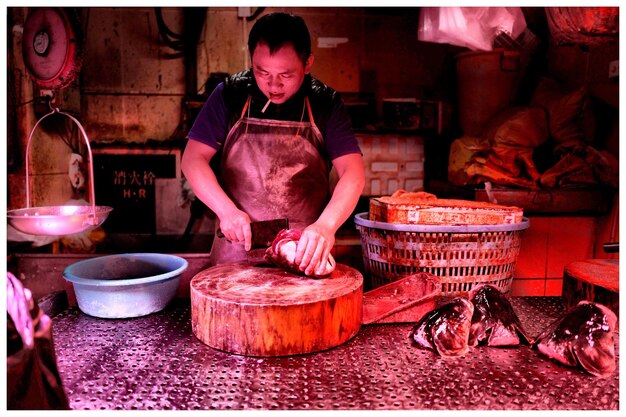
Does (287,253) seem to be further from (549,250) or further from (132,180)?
(132,180)

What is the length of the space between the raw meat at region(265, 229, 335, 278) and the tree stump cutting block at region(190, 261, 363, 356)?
0.43 ft

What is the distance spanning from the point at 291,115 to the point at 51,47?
4.18 feet

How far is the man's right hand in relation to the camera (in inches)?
90.7

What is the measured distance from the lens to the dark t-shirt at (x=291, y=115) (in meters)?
2.80

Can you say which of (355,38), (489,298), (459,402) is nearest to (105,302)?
(459,402)

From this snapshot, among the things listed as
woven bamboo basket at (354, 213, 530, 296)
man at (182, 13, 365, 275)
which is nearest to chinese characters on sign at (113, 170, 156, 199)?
man at (182, 13, 365, 275)

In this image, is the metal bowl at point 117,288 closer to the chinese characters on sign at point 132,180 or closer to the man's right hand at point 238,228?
the man's right hand at point 238,228

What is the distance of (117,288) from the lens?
6.86 feet

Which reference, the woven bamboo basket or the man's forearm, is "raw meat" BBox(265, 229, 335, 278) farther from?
the woven bamboo basket

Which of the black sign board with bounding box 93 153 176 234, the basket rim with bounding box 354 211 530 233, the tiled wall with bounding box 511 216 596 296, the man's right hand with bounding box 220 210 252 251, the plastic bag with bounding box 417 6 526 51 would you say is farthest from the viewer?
the black sign board with bounding box 93 153 176 234

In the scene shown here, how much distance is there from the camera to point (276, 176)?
2.98m

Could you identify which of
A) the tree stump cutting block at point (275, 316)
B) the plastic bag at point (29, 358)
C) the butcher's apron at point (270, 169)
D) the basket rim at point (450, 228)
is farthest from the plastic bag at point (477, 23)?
the plastic bag at point (29, 358)

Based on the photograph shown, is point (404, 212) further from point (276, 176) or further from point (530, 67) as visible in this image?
point (530, 67)

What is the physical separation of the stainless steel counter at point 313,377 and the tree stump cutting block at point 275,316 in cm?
4
